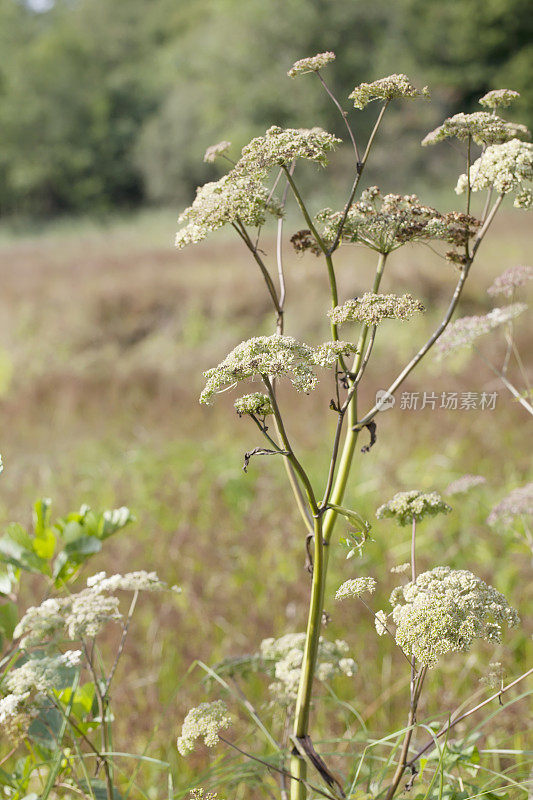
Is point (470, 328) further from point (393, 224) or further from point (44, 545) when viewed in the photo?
point (44, 545)

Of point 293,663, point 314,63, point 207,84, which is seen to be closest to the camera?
point 314,63

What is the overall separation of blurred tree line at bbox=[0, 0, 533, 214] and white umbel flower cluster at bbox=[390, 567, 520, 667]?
89.7 feet

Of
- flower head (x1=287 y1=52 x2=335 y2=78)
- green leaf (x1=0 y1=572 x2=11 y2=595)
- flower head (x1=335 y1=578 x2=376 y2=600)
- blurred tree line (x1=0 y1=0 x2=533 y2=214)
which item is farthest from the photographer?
blurred tree line (x1=0 y1=0 x2=533 y2=214)

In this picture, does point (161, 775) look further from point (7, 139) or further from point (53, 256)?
point (7, 139)

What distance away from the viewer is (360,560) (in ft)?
11.0

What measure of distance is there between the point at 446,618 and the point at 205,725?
0.41 meters

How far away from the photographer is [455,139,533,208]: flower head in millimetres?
953

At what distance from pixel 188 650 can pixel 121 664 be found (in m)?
0.26

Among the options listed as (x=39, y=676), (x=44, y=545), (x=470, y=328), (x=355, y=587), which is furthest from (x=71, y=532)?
(x=470, y=328)

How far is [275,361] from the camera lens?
0.82m

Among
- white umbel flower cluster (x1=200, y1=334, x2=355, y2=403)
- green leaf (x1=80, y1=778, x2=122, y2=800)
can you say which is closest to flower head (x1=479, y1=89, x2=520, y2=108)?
white umbel flower cluster (x1=200, y1=334, x2=355, y2=403)

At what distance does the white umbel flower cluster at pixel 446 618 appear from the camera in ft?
2.79

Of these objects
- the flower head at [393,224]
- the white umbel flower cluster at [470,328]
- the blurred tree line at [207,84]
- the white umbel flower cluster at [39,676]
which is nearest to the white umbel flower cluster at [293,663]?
the white umbel flower cluster at [39,676]

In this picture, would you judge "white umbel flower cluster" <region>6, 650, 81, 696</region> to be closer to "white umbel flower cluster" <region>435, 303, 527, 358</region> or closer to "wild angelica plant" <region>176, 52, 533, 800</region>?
"wild angelica plant" <region>176, 52, 533, 800</region>
